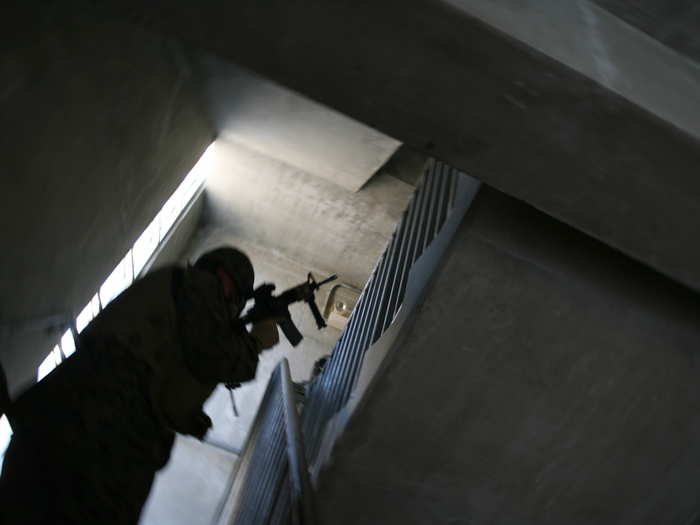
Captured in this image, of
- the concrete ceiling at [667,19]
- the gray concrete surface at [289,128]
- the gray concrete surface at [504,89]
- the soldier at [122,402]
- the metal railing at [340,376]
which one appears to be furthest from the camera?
the gray concrete surface at [289,128]

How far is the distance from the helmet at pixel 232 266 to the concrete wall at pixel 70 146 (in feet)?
2.54

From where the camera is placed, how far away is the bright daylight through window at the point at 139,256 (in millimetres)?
3988

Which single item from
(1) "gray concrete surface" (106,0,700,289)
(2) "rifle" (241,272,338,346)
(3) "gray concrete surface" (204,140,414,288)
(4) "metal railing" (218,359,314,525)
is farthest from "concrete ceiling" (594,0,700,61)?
(3) "gray concrete surface" (204,140,414,288)

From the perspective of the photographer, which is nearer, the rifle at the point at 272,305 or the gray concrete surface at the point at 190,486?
the rifle at the point at 272,305

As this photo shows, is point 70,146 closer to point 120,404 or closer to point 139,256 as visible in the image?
point 120,404

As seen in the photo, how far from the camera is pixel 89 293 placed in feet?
13.3

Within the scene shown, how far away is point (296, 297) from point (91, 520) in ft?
5.45

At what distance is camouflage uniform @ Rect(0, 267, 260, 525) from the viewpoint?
208 cm

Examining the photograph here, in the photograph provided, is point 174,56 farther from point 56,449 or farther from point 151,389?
point 56,449

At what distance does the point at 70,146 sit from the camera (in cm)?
271

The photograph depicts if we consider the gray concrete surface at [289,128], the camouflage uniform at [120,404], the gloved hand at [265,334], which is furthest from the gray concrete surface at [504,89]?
the gray concrete surface at [289,128]

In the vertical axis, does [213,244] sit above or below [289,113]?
below

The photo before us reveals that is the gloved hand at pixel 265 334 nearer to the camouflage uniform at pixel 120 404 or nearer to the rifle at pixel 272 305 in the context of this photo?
the rifle at pixel 272 305

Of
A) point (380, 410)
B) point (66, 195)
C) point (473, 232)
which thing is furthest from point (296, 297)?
point (473, 232)
